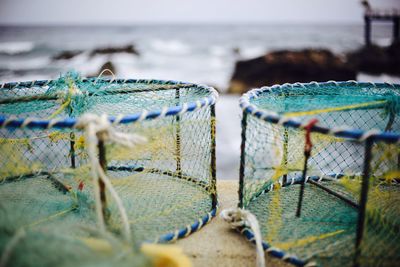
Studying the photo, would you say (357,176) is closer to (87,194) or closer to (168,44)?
(87,194)

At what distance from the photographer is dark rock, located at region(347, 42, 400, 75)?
20.0m

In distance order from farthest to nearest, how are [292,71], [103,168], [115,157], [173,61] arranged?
1. [173,61]
2. [292,71]
3. [115,157]
4. [103,168]

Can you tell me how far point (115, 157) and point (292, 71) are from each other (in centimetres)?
1427

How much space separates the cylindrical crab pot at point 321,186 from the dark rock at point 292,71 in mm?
11722

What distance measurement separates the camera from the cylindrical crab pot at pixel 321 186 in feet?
7.14

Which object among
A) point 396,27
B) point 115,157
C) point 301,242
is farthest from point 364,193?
point 396,27

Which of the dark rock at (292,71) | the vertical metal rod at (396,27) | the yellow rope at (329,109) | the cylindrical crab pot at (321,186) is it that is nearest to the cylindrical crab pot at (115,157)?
the cylindrical crab pot at (321,186)

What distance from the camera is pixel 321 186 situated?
3.43 m

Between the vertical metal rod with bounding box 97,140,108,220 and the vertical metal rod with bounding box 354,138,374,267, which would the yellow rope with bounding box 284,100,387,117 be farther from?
the vertical metal rod with bounding box 97,140,108,220

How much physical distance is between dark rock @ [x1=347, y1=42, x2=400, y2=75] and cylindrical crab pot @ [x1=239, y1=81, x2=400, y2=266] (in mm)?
17962

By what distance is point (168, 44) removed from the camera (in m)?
37.3

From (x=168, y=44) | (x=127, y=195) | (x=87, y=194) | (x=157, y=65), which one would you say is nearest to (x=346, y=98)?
(x=127, y=195)

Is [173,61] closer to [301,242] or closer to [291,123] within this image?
[301,242]

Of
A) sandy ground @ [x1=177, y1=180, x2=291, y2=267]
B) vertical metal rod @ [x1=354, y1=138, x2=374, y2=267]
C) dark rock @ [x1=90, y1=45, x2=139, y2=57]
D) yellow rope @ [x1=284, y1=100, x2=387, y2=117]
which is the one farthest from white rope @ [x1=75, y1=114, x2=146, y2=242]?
dark rock @ [x1=90, y1=45, x2=139, y2=57]
